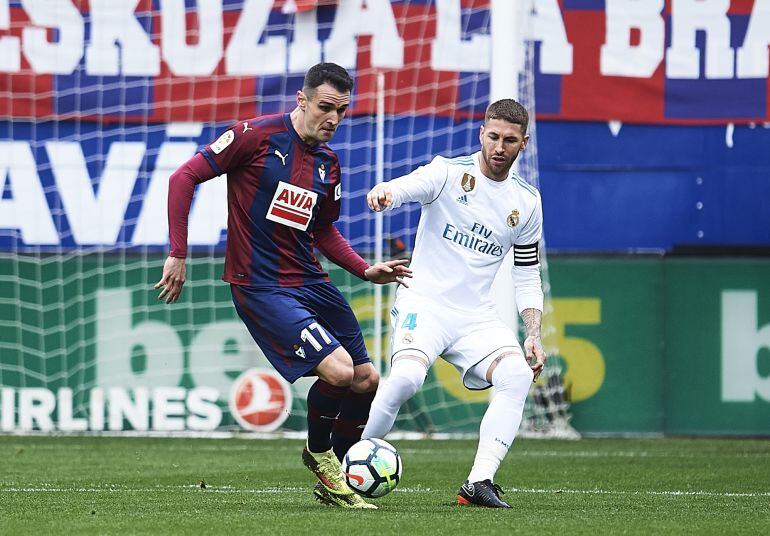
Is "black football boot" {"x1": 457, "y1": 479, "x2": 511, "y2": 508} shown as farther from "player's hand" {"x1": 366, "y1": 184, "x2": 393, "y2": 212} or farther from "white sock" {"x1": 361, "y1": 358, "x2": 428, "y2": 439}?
"player's hand" {"x1": 366, "y1": 184, "x2": 393, "y2": 212}

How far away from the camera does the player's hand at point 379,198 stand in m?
6.06

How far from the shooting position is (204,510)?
20.6 ft

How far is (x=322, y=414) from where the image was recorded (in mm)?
6590

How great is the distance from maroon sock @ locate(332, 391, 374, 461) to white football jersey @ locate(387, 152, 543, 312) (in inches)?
24.4

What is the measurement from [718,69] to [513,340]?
6.85 m

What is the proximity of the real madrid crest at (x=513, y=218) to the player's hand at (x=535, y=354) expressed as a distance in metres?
0.56

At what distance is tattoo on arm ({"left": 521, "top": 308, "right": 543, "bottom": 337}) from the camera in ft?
22.7

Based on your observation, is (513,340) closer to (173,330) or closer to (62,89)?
(173,330)

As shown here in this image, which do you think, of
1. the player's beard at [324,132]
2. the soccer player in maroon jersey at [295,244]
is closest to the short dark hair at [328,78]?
the soccer player in maroon jersey at [295,244]

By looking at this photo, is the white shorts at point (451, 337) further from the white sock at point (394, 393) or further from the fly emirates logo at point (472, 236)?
the fly emirates logo at point (472, 236)

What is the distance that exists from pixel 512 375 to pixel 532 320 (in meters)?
0.38

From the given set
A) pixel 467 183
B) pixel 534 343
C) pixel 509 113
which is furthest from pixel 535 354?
pixel 509 113

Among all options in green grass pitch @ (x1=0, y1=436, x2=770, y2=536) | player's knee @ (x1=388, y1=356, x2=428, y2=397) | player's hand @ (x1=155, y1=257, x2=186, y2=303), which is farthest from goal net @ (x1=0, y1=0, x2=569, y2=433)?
player's hand @ (x1=155, y1=257, x2=186, y2=303)

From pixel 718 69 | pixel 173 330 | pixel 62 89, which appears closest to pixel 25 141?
pixel 62 89
